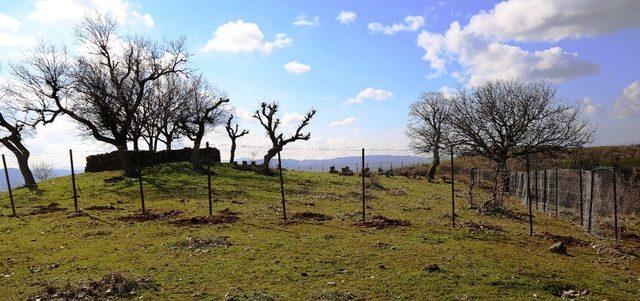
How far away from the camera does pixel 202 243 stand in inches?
503

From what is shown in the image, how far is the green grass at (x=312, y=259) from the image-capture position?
28.9 ft

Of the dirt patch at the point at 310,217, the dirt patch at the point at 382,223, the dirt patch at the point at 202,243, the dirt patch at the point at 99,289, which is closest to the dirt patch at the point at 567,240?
the dirt patch at the point at 382,223

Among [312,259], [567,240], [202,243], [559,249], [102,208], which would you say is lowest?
[567,240]

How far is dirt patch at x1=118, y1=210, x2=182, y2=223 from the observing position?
17.6 m

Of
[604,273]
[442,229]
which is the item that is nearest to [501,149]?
[442,229]

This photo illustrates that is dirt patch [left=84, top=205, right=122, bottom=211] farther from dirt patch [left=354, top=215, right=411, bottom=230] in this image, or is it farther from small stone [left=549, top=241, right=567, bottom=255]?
small stone [left=549, top=241, right=567, bottom=255]

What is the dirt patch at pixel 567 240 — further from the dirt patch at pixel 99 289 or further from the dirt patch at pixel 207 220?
the dirt patch at pixel 99 289

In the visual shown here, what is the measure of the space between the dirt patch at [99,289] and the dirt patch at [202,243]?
3098mm

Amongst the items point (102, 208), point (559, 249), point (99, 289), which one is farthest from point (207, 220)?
point (559, 249)

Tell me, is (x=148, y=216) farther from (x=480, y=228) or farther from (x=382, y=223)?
(x=480, y=228)

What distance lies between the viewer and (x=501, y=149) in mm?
44438

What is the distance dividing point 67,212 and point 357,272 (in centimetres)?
1609

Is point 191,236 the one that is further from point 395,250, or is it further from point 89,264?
point 395,250

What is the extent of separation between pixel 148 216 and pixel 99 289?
32.2ft
